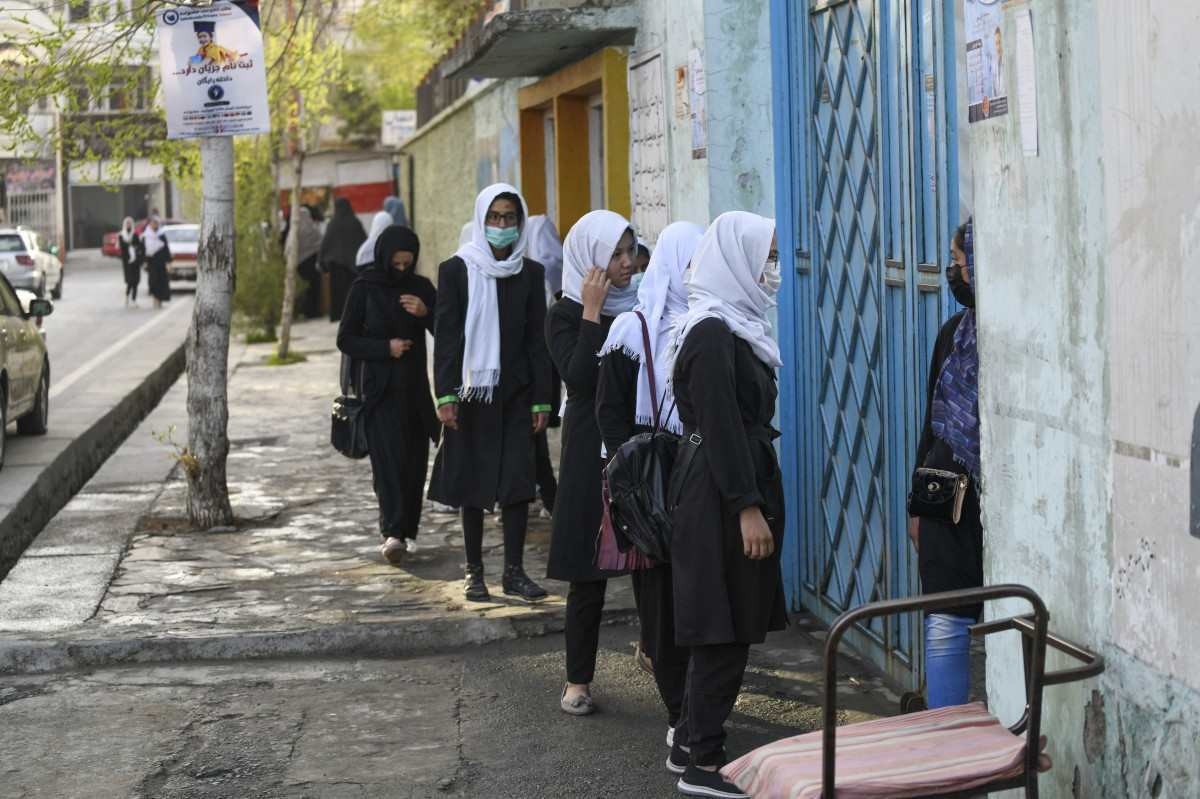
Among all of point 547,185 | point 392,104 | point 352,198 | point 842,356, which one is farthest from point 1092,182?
point 392,104

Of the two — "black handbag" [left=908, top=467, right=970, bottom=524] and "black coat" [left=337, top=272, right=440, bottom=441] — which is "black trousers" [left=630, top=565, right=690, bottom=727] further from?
"black coat" [left=337, top=272, right=440, bottom=441]

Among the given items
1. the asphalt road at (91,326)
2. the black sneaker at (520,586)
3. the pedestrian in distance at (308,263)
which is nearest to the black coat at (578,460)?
the black sneaker at (520,586)

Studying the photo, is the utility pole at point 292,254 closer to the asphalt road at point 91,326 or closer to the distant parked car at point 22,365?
the asphalt road at point 91,326

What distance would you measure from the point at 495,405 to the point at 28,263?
101ft

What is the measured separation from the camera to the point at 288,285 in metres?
20.5

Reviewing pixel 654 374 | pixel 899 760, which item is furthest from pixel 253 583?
pixel 899 760

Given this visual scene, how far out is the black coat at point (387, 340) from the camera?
825 cm

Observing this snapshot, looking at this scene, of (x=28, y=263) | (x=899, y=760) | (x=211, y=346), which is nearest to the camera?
(x=899, y=760)

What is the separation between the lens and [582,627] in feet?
19.2

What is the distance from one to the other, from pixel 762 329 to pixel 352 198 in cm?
2664

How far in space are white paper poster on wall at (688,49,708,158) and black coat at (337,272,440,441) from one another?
4.89 ft

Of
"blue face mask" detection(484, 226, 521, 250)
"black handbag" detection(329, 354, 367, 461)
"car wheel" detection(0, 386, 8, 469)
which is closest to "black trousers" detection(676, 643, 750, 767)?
"blue face mask" detection(484, 226, 521, 250)

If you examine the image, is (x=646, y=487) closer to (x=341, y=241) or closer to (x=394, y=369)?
(x=394, y=369)

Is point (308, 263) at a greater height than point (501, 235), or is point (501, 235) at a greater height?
point (308, 263)
